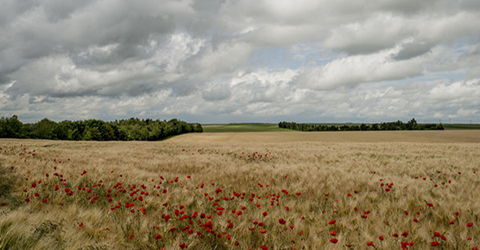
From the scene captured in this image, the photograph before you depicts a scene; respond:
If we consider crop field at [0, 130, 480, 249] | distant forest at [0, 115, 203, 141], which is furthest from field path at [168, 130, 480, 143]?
crop field at [0, 130, 480, 249]

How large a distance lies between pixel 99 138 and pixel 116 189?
269ft

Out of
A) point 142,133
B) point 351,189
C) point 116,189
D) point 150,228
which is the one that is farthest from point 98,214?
point 142,133

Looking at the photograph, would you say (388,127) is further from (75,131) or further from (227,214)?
(75,131)

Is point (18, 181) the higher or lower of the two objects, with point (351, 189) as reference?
→ higher

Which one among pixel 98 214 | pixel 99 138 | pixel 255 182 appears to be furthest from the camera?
pixel 99 138

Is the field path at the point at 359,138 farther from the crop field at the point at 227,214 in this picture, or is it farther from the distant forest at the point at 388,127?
the crop field at the point at 227,214

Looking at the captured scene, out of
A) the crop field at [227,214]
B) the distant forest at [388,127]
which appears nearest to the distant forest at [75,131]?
the distant forest at [388,127]

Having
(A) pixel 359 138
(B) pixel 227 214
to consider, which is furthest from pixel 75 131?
(B) pixel 227 214

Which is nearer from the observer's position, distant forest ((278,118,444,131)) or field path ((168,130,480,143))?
Result: field path ((168,130,480,143))

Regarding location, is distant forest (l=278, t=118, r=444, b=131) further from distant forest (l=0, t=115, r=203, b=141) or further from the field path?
distant forest (l=0, t=115, r=203, b=141)

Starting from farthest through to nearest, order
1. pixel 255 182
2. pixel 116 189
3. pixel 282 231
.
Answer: pixel 255 182, pixel 116 189, pixel 282 231

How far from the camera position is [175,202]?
4.81 meters

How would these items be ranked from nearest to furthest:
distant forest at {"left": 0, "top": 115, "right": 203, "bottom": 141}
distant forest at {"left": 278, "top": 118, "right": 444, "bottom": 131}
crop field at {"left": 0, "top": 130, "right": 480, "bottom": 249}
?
crop field at {"left": 0, "top": 130, "right": 480, "bottom": 249}
distant forest at {"left": 0, "top": 115, "right": 203, "bottom": 141}
distant forest at {"left": 278, "top": 118, "right": 444, "bottom": 131}

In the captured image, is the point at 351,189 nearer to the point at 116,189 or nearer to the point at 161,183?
the point at 161,183
